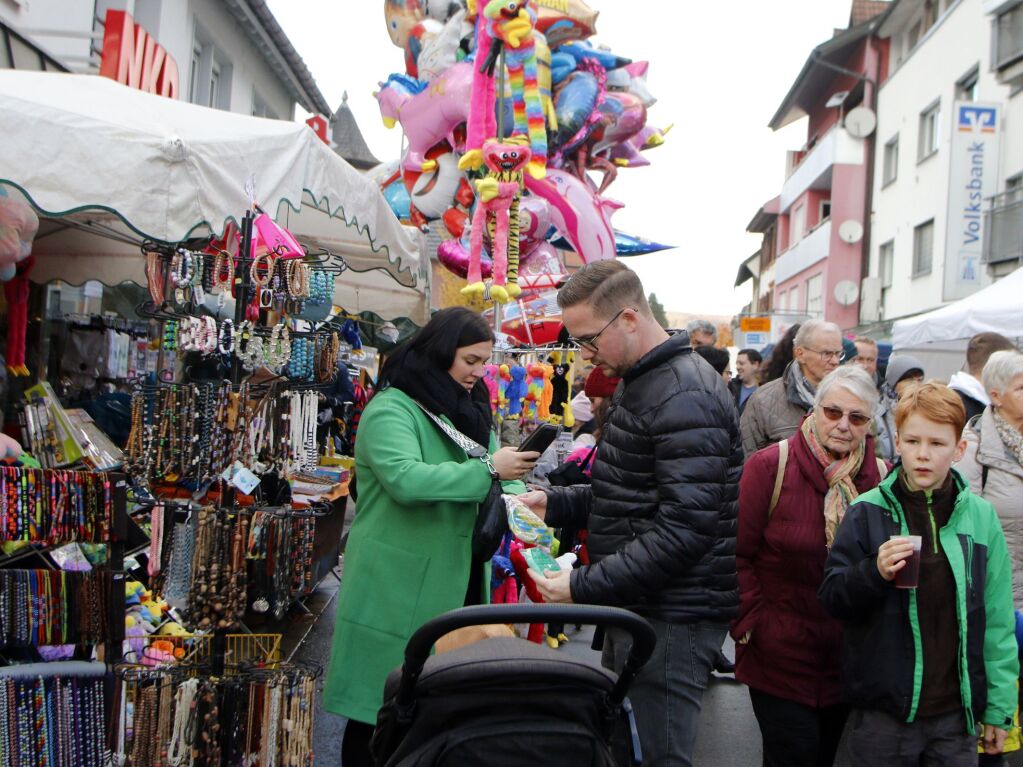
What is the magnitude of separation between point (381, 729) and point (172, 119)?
10.4 feet

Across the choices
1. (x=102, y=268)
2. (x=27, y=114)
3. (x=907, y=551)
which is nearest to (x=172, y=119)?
(x=27, y=114)

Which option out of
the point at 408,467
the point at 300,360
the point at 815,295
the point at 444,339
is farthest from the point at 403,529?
the point at 815,295

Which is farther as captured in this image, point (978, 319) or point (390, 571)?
point (978, 319)

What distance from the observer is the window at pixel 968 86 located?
57.2 feet

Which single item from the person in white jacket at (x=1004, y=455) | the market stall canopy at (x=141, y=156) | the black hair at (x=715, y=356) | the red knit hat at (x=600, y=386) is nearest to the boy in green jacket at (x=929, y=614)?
the person in white jacket at (x=1004, y=455)

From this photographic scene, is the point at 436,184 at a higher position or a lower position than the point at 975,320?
higher

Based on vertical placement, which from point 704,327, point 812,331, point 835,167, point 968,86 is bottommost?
point 812,331

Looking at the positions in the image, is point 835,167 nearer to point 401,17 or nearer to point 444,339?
point 401,17

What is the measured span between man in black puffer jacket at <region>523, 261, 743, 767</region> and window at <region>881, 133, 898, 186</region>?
923 inches

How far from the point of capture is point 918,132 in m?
20.9

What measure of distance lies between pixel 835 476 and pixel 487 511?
119cm

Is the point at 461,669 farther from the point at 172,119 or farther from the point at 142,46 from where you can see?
the point at 142,46

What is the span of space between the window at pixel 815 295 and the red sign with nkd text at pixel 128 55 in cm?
2277

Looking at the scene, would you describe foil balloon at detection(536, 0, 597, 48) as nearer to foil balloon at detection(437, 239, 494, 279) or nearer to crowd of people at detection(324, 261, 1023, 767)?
foil balloon at detection(437, 239, 494, 279)
